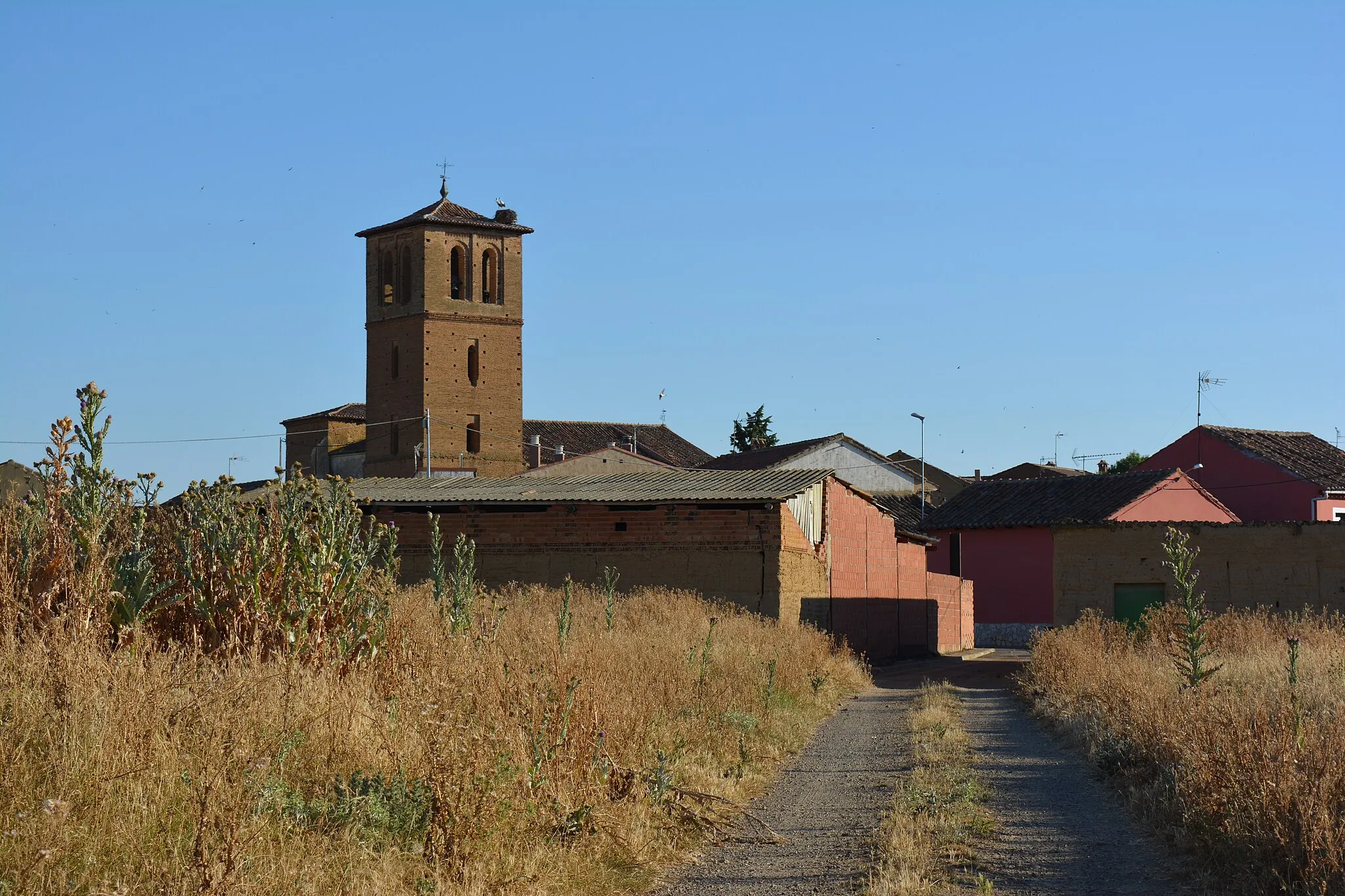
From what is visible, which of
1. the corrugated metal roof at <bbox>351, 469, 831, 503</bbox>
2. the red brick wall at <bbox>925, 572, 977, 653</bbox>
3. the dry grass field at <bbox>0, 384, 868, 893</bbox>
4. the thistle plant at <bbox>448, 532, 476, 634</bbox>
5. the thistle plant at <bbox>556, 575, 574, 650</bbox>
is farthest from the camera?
the red brick wall at <bbox>925, 572, 977, 653</bbox>

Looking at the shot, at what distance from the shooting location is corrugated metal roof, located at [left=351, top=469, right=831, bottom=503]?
83.6ft

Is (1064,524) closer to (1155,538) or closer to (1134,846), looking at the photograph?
(1155,538)

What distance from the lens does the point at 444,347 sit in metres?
61.8

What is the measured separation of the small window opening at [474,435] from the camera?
6166cm

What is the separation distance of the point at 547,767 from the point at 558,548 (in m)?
18.1

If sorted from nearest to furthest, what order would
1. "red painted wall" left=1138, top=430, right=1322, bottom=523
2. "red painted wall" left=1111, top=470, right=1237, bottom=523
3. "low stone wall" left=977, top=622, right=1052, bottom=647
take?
"red painted wall" left=1111, top=470, right=1237, bottom=523 → "low stone wall" left=977, top=622, right=1052, bottom=647 → "red painted wall" left=1138, top=430, right=1322, bottom=523

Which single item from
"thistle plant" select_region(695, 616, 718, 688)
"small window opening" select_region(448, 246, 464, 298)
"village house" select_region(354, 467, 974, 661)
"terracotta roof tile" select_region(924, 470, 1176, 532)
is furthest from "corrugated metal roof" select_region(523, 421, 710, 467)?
"thistle plant" select_region(695, 616, 718, 688)

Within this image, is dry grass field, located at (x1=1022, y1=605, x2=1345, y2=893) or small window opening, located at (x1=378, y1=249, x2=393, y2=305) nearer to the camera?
dry grass field, located at (x1=1022, y1=605, x2=1345, y2=893)

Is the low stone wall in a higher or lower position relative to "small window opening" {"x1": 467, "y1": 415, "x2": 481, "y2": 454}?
lower

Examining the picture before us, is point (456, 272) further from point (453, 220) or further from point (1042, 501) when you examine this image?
point (1042, 501)

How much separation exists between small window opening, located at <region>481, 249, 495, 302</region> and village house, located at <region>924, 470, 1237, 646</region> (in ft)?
91.4

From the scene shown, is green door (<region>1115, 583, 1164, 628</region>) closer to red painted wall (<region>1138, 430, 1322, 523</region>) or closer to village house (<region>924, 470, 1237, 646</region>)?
village house (<region>924, 470, 1237, 646</region>)

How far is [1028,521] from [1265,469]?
12.2 metres

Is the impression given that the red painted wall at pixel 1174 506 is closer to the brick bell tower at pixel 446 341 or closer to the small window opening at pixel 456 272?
the brick bell tower at pixel 446 341
